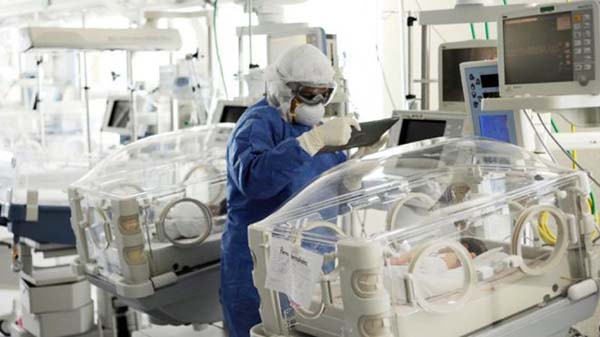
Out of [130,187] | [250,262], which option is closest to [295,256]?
[250,262]

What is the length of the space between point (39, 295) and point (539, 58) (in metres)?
2.93

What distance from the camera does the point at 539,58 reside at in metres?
2.66

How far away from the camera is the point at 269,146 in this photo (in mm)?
2869

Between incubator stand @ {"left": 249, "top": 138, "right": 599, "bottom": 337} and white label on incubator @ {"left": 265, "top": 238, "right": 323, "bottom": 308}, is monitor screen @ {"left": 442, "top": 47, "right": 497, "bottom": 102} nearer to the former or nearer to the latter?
incubator stand @ {"left": 249, "top": 138, "right": 599, "bottom": 337}

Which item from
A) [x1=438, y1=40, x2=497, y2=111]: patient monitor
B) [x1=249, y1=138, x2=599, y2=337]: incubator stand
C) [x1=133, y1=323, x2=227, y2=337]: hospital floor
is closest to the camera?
[x1=249, y1=138, x2=599, y2=337]: incubator stand

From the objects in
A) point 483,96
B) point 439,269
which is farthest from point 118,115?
point 439,269

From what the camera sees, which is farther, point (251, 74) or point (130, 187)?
point (251, 74)

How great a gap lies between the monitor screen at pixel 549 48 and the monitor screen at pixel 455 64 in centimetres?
82

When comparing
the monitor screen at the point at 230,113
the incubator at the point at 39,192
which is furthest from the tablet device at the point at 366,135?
the incubator at the point at 39,192

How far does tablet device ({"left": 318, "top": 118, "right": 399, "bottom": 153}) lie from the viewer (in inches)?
116

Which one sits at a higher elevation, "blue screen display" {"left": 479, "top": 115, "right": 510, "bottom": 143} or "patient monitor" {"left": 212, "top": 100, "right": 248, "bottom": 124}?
"patient monitor" {"left": 212, "top": 100, "right": 248, "bottom": 124}

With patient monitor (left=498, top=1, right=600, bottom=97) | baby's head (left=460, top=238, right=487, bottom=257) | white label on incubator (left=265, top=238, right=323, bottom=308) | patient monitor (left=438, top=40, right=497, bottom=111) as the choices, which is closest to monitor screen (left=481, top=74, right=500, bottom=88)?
patient monitor (left=498, top=1, right=600, bottom=97)

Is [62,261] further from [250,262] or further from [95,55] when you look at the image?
[95,55]

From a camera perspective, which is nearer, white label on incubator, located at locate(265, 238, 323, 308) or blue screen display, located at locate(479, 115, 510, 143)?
white label on incubator, located at locate(265, 238, 323, 308)
